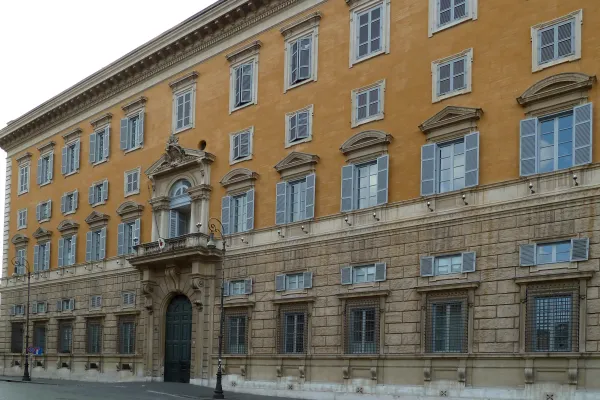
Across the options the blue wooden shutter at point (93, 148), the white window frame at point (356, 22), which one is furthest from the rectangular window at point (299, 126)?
the blue wooden shutter at point (93, 148)

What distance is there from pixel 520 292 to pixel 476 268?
178 centimetres

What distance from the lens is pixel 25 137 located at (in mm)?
54906

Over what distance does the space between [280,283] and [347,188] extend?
511cm

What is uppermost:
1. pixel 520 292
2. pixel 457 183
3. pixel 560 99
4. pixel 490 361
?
pixel 560 99

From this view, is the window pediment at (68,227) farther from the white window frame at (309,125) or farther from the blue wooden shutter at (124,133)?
the white window frame at (309,125)

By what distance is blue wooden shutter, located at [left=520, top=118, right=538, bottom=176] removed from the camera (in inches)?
971

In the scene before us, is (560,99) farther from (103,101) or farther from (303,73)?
(103,101)

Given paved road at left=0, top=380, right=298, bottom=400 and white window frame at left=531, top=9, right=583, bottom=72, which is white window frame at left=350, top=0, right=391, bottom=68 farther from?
paved road at left=0, top=380, right=298, bottom=400

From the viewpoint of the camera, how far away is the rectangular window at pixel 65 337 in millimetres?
46634

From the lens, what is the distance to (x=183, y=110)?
4019cm

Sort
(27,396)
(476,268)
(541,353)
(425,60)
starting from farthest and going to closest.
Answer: (27,396) < (425,60) < (476,268) < (541,353)

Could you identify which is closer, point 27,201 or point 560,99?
point 560,99

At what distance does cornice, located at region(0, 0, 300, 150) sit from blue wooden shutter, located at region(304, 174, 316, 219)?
7.77 meters

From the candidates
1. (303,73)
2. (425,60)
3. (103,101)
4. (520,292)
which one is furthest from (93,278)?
(520,292)
